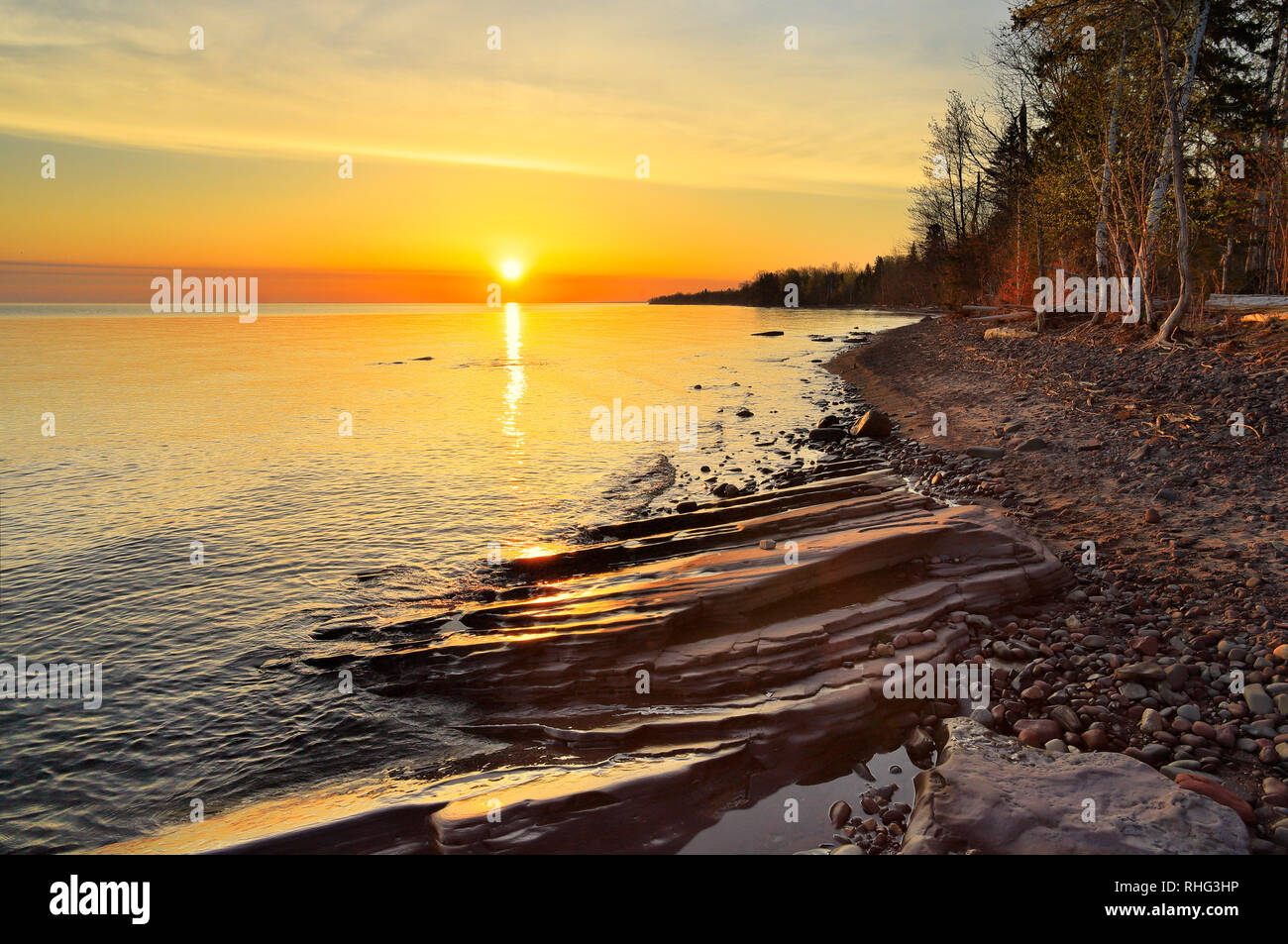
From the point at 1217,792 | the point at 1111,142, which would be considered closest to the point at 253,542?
the point at 1217,792

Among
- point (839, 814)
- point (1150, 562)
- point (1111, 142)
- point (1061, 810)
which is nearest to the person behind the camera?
point (1061, 810)

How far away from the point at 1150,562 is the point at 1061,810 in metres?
5.54

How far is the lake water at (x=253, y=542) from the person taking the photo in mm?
7293

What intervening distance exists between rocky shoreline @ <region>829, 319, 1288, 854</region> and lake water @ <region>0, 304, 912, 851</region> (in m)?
5.84

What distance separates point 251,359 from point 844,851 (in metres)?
68.8

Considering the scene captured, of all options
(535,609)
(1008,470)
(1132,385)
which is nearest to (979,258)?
(1132,385)

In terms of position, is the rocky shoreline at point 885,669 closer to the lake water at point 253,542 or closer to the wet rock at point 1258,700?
the wet rock at point 1258,700

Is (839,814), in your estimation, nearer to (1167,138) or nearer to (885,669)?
(885,669)

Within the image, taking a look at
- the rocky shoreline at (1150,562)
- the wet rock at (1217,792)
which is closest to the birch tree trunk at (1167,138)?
the rocky shoreline at (1150,562)

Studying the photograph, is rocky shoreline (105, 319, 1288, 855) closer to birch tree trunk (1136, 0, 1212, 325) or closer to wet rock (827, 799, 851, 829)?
wet rock (827, 799, 851, 829)

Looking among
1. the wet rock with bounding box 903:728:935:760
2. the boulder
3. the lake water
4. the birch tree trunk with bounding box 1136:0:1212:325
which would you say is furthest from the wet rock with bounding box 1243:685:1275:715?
the birch tree trunk with bounding box 1136:0:1212:325

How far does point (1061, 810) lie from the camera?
5.02m

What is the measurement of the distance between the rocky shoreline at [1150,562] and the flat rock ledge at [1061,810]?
140 mm

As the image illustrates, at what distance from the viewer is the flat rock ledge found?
4.72 meters
